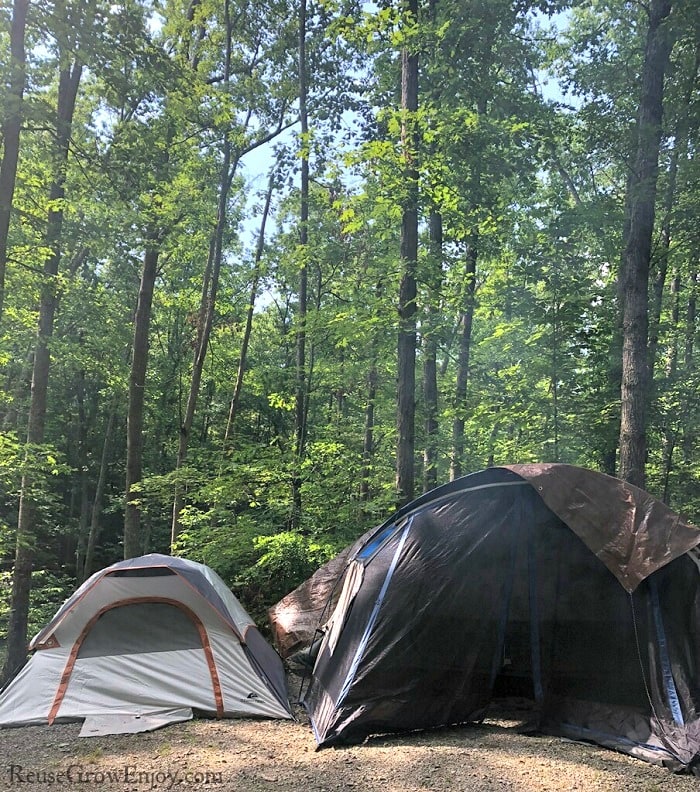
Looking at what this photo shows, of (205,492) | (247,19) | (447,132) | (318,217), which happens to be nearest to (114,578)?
(205,492)

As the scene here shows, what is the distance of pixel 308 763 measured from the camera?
388 centimetres

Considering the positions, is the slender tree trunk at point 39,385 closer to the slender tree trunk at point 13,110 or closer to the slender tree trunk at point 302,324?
the slender tree trunk at point 13,110

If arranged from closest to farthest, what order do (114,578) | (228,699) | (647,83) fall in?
(228,699), (114,578), (647,83)

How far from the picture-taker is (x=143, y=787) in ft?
11.6

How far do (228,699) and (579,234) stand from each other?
29.5 feet

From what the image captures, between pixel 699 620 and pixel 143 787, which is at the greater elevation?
pixel 699 620

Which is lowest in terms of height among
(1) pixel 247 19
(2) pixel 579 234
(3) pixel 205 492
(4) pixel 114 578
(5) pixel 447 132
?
(4) pixel 114 578

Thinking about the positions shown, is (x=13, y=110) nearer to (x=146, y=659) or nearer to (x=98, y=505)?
(x=146, y=659)

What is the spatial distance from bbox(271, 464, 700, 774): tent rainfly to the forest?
239 centimetres

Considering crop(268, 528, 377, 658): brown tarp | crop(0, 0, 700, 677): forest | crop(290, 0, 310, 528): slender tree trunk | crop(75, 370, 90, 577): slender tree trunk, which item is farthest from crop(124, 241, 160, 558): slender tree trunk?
crop(75, 370, 90, 577): slender tree trunk

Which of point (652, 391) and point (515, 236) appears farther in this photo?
point (515, 236)

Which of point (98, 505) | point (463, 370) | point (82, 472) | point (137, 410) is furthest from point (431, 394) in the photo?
point (82, 472)

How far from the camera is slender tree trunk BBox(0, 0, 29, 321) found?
6.43 meters

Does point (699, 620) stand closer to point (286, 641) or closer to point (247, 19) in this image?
point (286, 641)
